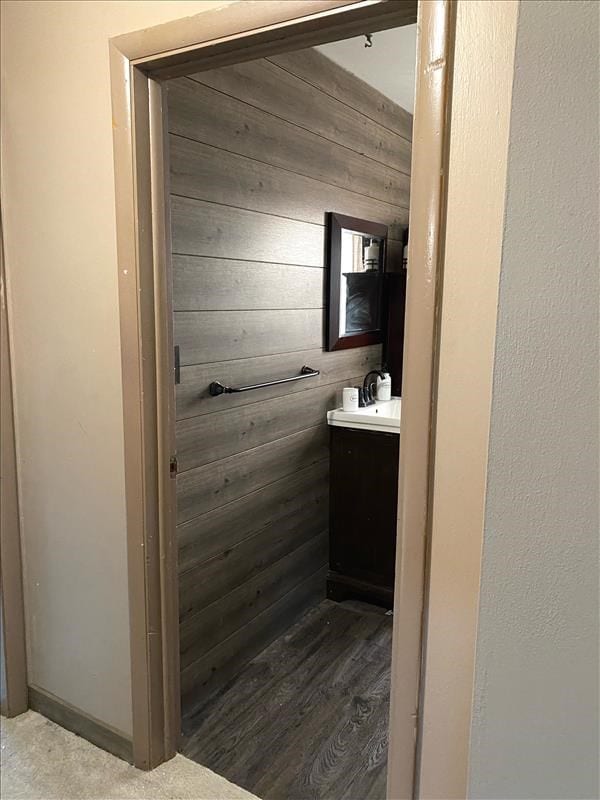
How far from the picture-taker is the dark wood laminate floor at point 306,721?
1.82 meters

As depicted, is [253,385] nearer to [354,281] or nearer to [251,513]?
[251,513]

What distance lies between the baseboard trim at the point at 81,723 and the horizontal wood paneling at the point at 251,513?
51 cm

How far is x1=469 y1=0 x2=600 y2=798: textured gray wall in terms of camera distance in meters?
0.85

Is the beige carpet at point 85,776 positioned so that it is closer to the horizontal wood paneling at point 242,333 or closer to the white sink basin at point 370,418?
the horizontal wood paneling at point 242,333

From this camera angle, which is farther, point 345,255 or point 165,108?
point 345,255

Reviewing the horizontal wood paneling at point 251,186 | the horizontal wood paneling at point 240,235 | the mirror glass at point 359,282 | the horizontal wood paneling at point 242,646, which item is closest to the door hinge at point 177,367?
the horizontal wood paneling at point 240,235

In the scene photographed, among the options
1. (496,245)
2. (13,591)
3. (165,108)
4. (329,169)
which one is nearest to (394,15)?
(496,245)

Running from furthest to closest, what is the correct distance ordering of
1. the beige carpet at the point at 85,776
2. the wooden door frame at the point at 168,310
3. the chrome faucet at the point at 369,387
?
the chrome faucet at the point at 369,387, the beige carpet at the point at 85,776, the wooden door frame at the point at 168,310

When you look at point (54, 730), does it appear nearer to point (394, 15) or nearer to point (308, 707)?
point (308, 707)

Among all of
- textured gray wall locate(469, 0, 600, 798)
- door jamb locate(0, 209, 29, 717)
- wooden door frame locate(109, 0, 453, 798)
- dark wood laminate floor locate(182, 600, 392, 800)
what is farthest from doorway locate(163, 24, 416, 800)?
textured gray wall locate(469, 0, 600, 798)

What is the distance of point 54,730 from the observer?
1962 millimetres

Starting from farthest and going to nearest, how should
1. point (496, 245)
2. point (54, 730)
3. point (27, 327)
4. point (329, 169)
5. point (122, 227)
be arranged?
point (329, 169)
point (54, 730)
point (27, 327)
point (122, 227)
point (496, 245)

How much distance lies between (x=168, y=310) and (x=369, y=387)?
165cm

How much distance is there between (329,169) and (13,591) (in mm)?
2018
